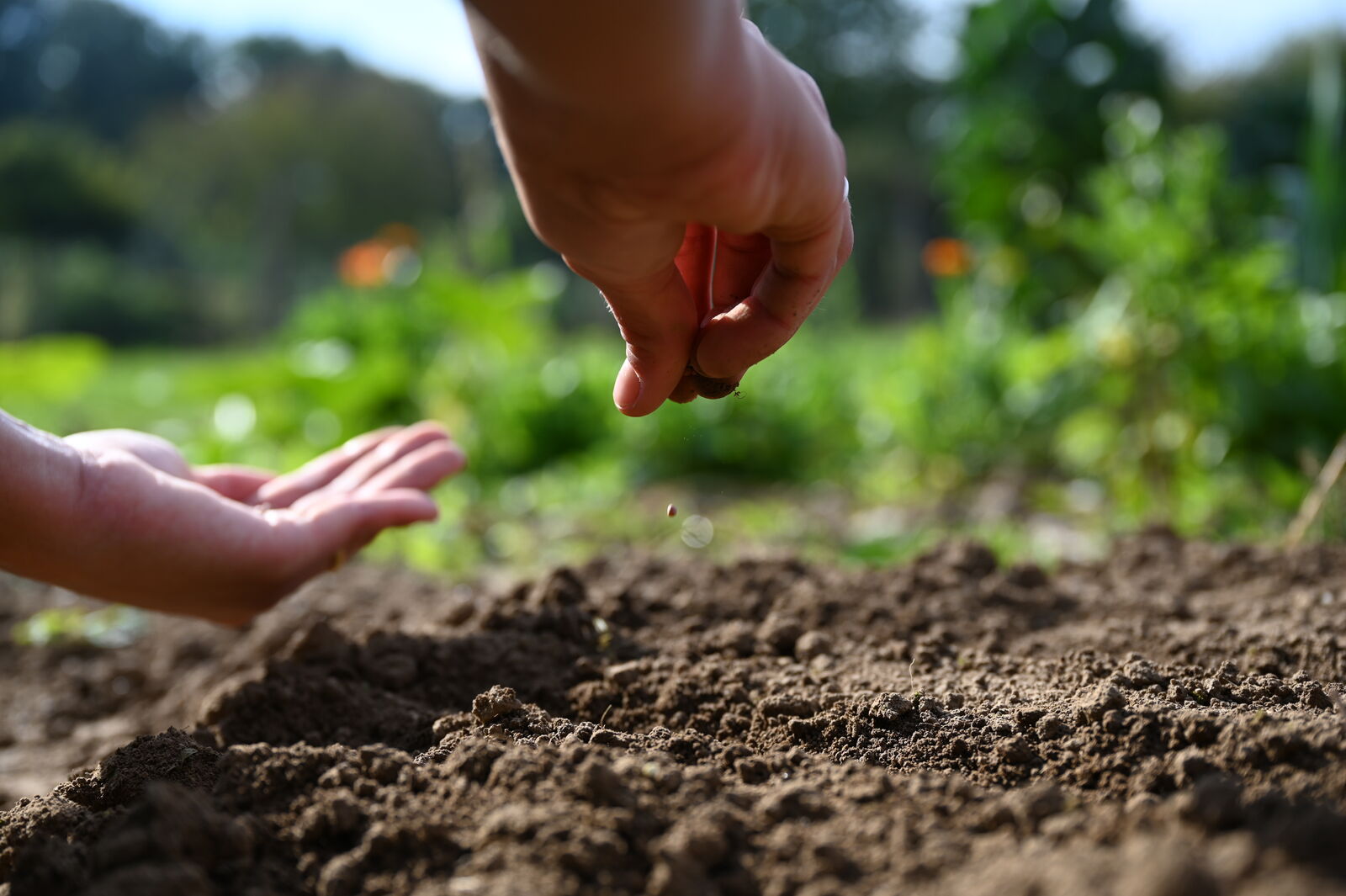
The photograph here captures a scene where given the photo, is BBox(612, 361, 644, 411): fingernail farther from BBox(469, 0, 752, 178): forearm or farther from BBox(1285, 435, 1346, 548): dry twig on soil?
BBox(1285, 435, 1346, 548): dry twig on soil

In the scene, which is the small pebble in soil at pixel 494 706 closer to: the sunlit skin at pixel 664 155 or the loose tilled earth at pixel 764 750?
the loose tilled earth at pixel 764 750

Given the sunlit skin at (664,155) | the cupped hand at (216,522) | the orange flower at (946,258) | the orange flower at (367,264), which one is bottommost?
the cupped hand at (216,522)

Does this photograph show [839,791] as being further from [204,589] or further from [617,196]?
[204,589]

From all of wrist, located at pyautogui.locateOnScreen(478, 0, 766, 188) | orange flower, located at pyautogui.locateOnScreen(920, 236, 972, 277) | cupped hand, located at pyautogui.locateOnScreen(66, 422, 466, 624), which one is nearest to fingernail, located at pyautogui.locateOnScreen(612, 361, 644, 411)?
wrist, located at pyautogui.locateOnScreen(478, 0, 766, 188)

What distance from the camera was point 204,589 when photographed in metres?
1.86

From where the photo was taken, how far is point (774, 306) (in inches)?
46.2

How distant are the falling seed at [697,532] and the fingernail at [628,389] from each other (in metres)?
2.14

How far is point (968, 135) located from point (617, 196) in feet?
20.6

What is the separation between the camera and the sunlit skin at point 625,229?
870 mm

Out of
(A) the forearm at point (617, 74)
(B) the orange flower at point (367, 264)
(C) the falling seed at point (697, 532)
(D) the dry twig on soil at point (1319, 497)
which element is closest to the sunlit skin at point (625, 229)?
(A) the forearm at point (617, 74)

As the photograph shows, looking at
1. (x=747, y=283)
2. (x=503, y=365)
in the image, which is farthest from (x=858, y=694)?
(x=503, y=365)

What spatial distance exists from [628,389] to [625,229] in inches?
11.9

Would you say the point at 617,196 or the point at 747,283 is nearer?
the point at 617,196

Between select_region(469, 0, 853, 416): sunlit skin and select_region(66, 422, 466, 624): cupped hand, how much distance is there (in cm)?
96
